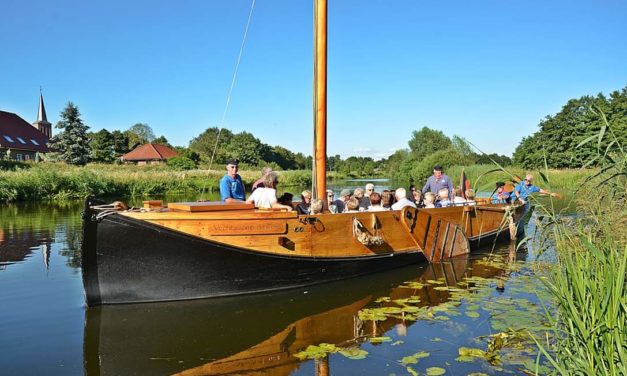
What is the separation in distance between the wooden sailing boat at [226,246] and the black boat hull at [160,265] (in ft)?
0.04

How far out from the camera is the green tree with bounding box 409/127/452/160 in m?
80.1

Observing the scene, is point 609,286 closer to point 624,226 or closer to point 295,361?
point 624,226

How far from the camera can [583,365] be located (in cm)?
269

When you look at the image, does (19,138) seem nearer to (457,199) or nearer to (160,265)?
(457,199)

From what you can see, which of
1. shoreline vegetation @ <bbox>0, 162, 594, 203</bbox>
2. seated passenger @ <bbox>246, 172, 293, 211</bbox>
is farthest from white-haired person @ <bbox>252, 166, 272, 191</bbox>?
shoreline vegetation @ <bbox>0, 162, 594, 203</bbox>

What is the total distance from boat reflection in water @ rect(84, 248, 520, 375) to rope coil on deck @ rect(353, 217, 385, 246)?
726 millimetres

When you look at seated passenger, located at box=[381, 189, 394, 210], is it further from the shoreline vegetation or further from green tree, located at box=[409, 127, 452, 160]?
green tree, located at box=[409, 127, 452, 160]

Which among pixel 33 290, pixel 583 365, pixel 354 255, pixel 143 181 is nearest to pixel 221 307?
pixel 354 255

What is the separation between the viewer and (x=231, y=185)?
7.42 m

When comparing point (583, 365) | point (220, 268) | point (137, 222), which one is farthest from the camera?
point (220, 268)

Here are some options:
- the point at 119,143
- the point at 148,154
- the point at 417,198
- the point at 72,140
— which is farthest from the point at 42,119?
the point at 417,198

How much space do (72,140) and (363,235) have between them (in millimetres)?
41967

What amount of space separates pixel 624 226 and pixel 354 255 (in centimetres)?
418

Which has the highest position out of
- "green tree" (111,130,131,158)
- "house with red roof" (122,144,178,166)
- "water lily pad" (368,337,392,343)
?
"green tree" (111,130,131,158)
